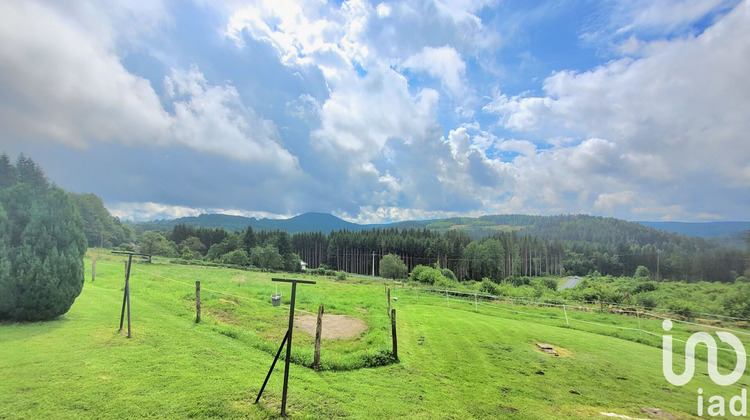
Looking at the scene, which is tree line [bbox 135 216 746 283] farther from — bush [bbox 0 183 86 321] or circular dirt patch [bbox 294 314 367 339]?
circular dirt patch [bbox 294 314 367 339]

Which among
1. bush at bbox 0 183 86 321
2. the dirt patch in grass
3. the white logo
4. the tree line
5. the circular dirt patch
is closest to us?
bush at bbox 0 183 86 321

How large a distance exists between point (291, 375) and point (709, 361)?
Result: 59.0 ft

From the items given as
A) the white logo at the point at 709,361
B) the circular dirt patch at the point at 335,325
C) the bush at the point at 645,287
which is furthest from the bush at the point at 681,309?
the circular dirt patch at the point at 335,325

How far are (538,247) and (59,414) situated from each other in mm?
112384

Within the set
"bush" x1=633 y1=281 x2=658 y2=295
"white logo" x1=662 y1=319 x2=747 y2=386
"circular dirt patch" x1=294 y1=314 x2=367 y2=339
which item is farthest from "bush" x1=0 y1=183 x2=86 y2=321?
"bush" x1=633 y1=281 x2=658 y2=295

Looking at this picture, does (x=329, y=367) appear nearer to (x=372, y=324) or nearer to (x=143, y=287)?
(x=372, y=324)

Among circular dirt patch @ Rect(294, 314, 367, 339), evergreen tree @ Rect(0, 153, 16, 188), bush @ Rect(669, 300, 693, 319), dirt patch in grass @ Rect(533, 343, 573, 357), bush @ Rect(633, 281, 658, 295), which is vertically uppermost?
evergreen tree @ Rect(0, 153, 16, 188)

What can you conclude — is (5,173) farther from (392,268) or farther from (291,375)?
(392,268)

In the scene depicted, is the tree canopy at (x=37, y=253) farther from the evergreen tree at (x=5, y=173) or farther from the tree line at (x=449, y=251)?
the tree line at (x=449, y=251)

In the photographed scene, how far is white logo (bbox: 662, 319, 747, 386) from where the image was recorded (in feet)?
35.0

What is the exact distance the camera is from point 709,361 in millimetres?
13531

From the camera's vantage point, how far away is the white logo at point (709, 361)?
1067 centimetres

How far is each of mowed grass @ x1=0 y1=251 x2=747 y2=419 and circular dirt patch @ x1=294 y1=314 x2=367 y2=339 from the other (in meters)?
0.85

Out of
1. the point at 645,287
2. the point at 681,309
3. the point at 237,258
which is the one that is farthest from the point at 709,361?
the point at 237,258
